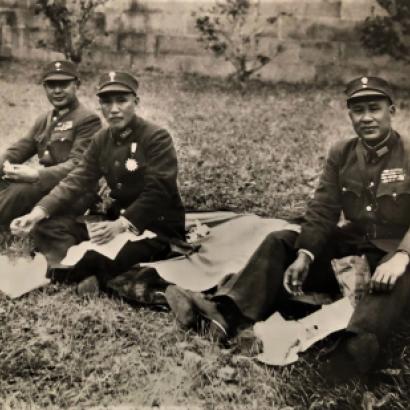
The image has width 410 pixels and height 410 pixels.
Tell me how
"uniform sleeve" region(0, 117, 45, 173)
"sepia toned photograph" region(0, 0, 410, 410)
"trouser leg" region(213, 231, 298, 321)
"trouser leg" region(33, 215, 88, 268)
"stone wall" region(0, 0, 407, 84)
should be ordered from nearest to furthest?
"sepia toned photograph" region(0, 0, 410, 410) → "trouser leg" region(213, 231, 298, 321) → "trouser leg" region(33, 215, 88, 268) → "uniform sleeve" region(0, 117, 45, 173) → "stone wall" region(0, 0, 407, 84)

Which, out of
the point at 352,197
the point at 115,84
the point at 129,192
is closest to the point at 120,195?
the point at 129,192

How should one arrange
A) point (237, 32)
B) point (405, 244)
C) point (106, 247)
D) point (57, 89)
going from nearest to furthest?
point (405, 244), point (106, 247), point (57, 89), point (237, 32)

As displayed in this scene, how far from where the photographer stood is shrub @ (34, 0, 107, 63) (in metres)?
3.63

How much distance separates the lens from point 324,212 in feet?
7.96

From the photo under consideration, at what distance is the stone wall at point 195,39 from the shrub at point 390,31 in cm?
5

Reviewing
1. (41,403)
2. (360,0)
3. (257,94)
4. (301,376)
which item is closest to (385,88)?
(301,376)

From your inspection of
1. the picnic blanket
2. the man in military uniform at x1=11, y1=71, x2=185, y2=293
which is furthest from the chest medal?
the picnic blanket

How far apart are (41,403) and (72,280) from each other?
836 mm

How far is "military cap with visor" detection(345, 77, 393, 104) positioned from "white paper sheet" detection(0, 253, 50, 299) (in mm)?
1574

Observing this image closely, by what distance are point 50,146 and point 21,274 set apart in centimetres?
80

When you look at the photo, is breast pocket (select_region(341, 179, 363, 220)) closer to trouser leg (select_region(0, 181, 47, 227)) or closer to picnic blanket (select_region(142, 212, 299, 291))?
picnic blanket (select_region(142, 212, 299, 291))

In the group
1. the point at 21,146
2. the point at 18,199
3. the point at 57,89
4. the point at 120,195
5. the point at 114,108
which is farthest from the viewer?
the point at 21,146

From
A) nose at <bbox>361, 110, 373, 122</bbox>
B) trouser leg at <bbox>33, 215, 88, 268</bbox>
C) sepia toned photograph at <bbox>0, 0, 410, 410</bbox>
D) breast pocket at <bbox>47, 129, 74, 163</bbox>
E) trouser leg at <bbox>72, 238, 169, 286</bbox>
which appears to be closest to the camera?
sepia toned photograph at <bbox>0, 0, 410, 410</bbox>

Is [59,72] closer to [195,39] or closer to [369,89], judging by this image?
[195,39]
